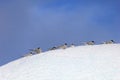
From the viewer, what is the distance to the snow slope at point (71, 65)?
49.3ft

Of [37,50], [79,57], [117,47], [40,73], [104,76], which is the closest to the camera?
[104,76]

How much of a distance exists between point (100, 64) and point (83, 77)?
53.8 inches

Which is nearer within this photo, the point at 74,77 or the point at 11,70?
the point at 74,77

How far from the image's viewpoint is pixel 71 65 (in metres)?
16.0

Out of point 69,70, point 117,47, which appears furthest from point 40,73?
point 117,47

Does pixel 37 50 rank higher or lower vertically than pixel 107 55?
higher

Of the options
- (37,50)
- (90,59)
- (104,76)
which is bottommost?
(104,76)

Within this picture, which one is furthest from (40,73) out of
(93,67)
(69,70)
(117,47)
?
(117,47)

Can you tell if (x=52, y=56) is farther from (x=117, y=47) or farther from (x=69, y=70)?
(x=117, y=47)

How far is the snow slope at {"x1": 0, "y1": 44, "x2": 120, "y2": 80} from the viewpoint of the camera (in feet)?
49.3

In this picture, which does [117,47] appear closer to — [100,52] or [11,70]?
[100,52]

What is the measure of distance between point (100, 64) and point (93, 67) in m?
0.42

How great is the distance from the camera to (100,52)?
56.2 ft

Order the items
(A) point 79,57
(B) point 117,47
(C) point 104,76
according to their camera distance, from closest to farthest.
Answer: (C) point 104,76
(A) point 79,57
(B) point 117,47
